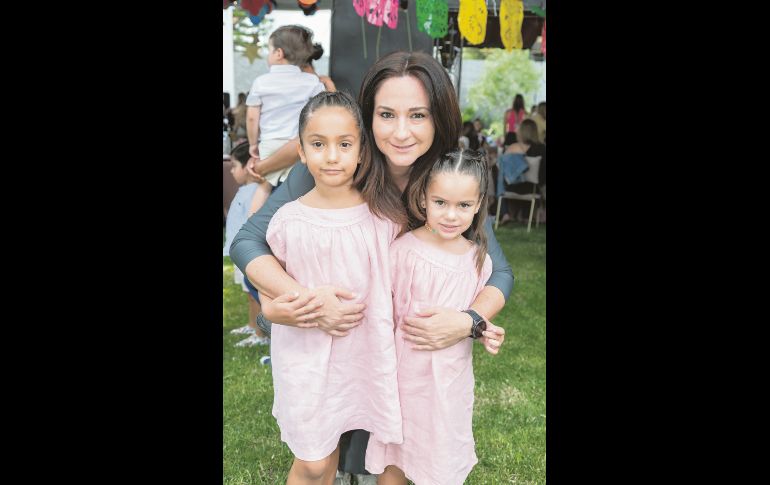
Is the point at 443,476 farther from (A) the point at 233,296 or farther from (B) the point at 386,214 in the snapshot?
(A) the point at 233,296

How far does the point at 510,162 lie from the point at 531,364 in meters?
4.83

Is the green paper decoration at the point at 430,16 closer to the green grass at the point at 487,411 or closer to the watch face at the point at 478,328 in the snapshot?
the watch face at the point at 478,328

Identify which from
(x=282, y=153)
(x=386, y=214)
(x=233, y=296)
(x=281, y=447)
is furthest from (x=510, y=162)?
(x=386, y=214)

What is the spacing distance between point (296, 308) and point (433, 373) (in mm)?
454

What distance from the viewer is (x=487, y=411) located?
3.24m

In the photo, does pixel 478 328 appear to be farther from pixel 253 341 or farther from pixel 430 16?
pixel 253 341

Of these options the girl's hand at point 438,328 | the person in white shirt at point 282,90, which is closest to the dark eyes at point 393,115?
the girl's hand at point 438,328

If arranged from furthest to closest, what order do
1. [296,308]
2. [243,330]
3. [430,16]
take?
[243,330] < [430,16] < [296,308]

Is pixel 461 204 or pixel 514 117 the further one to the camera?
pixel 514 117

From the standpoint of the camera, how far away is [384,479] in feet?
6.60

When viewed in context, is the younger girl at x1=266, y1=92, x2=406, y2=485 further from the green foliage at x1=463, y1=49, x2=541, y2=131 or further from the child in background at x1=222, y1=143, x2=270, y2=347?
the green foliage at x1=463, y1=49, x2=541, y2=131

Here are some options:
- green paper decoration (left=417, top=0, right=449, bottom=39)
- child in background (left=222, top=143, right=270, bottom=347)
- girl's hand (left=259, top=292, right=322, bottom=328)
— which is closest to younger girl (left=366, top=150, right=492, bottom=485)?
girl's hand (left=259, top=292, right=322, bottom=328)

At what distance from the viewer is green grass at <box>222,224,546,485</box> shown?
2695 mm

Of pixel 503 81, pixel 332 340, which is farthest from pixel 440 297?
pixel 503 81
